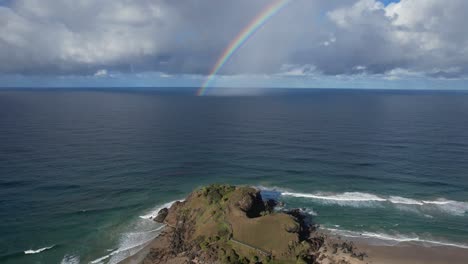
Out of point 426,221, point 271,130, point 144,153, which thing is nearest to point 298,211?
point 426,221

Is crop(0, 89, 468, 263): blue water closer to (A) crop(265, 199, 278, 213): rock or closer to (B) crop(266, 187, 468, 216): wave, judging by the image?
(B) crop(266, 187, 468, 216): wave

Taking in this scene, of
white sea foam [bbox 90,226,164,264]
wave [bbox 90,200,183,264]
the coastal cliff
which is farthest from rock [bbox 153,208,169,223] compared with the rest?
white sea foam [bbox 90,226,164,264]

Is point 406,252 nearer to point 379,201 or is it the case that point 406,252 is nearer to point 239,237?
point 379,201

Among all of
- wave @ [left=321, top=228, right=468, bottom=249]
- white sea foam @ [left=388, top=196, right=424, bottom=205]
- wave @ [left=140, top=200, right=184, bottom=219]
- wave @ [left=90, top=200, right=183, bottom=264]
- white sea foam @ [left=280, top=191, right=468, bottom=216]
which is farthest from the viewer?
white sea foam @ [left=388, top=196, right=424, bottom=205]

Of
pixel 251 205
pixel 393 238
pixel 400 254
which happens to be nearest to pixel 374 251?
pixel 400 254

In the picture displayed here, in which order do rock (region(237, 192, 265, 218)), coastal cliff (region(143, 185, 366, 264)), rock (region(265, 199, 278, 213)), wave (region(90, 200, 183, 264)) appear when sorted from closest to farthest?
1. coastal cliff (region(143, 185, 366, 264))
2. wave (region(90, 200, 183, 264))
3. rock (region(237, 192, 265, 218))
4. rock (region(265, 199, 278, 213))

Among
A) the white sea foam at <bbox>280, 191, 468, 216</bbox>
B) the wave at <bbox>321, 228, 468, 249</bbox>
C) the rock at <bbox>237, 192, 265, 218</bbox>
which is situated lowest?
the wave at <bbox>321, 228, 468, 249</bbox>

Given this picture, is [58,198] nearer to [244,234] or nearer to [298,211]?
[244,234]
